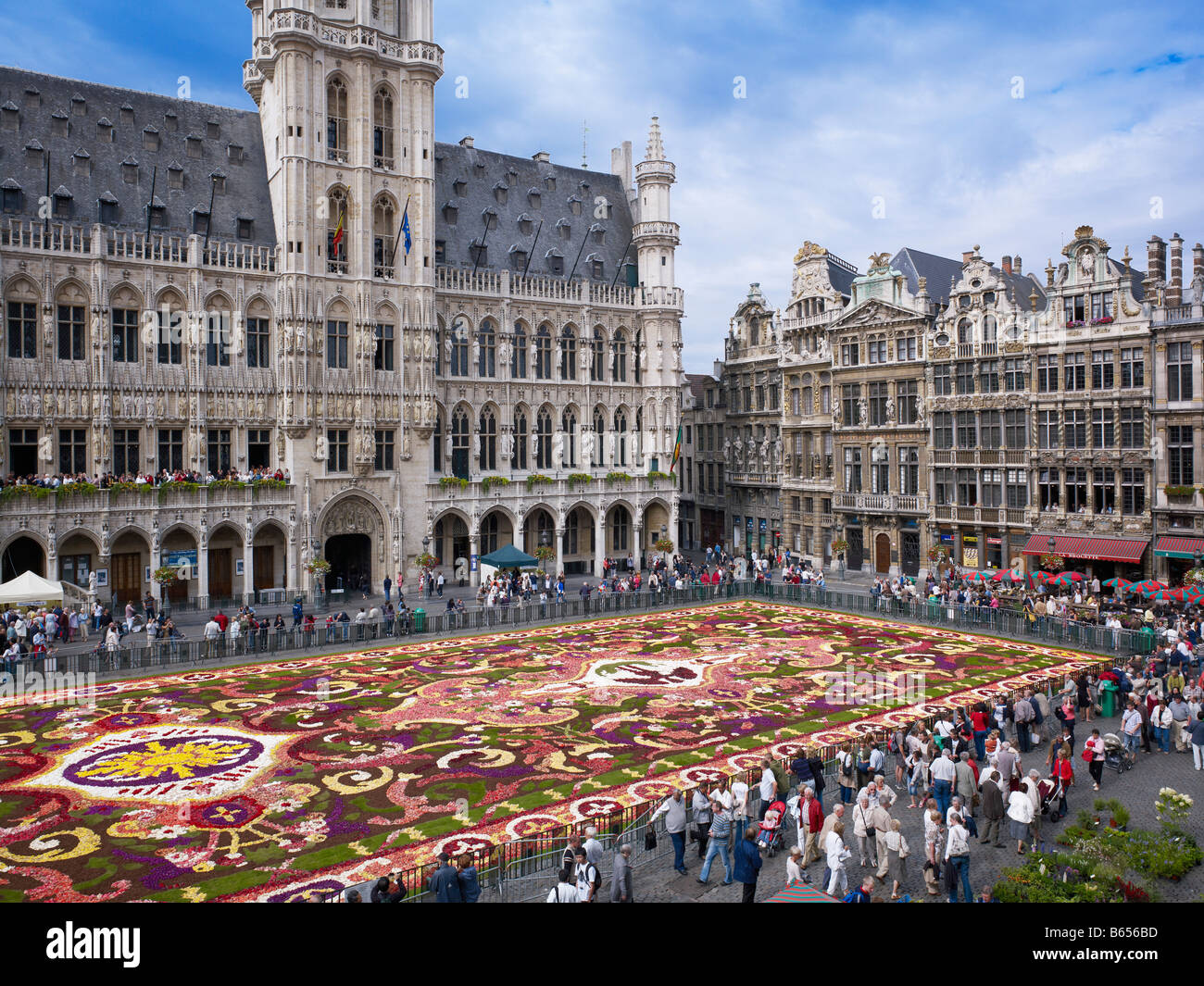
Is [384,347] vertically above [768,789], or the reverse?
[384,347]

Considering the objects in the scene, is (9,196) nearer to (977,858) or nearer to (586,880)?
(586,880)

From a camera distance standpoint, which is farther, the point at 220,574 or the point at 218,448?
the point at 218,448

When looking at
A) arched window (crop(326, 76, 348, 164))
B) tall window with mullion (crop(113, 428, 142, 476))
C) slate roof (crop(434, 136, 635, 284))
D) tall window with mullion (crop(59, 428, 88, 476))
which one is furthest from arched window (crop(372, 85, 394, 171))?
tall window with mullion (crop(59, 428, 88, 476))

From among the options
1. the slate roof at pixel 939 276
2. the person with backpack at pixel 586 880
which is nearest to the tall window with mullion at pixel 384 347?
the slate roof at pixel 939 276

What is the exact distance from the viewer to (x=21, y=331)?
43281 millimetres

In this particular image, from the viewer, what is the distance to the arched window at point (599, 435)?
62906 mm

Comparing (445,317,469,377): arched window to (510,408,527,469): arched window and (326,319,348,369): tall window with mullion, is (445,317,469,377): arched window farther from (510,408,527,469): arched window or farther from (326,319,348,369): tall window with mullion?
(326,319,348,369): tall window with mullion

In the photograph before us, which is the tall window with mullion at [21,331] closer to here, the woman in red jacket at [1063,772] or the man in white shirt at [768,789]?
the man in white shirt at [768,789]

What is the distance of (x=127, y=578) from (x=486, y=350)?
948 inches

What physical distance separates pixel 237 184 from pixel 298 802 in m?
42.8

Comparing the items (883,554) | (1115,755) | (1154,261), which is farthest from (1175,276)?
(1115,755)

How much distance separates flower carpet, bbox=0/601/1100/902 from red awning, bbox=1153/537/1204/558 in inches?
492

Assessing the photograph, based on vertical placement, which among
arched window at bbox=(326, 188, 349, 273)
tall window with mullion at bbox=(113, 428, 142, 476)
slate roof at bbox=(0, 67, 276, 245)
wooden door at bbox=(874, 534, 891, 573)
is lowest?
wooden door at bbox=(874, 534, 891, 573)

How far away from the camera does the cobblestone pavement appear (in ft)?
50.0
